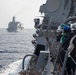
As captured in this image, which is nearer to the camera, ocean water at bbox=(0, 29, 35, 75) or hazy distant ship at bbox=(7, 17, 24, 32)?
ocean water at bbox=(0, 29, 35, 75)

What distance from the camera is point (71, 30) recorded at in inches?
287

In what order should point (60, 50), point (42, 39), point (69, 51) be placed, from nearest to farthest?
point (69, 51) < point (60, 50) < point (42, 39)

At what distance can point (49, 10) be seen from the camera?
2409 cm

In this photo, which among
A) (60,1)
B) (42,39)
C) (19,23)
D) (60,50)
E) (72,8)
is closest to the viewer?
(60,50)

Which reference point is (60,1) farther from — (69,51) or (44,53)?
(69,51)

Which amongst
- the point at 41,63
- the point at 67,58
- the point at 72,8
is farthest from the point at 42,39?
the point at 67,58

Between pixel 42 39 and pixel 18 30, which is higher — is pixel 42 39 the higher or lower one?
the higher one

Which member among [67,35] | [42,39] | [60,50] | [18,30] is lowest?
[18,30]

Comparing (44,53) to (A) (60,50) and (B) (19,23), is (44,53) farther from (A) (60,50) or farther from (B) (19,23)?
(B) (19,23)

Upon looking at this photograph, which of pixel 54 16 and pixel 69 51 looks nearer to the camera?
pixel 69 51

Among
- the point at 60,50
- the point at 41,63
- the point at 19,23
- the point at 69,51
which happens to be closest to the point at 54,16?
the point at 41,63

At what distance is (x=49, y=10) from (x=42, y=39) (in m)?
5.10

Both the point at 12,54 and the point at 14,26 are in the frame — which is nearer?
the point at 12,54

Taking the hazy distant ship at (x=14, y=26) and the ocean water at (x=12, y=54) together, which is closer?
the ocean water at (x=12, y=54)
